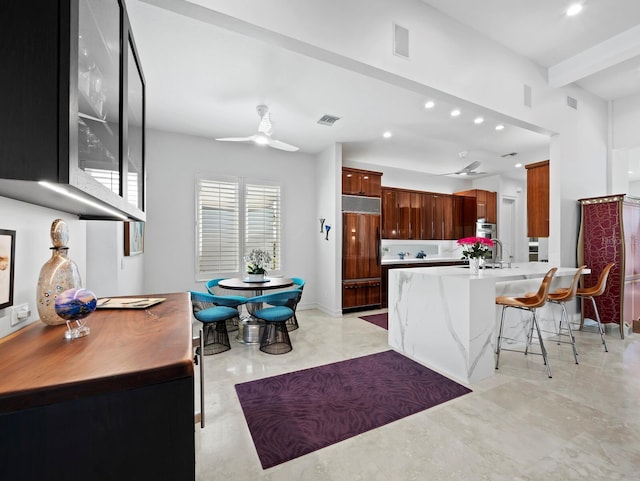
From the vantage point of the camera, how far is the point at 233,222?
531cm

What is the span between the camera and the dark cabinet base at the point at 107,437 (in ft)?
2.20

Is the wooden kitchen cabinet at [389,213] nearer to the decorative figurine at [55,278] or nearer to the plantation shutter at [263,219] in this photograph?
the plantation shutter at [263,219]

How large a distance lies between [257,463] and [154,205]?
4209 mm

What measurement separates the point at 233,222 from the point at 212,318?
2.22 metres

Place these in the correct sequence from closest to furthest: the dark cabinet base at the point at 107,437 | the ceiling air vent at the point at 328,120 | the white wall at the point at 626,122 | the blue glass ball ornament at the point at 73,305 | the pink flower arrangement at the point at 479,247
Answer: the dark cabinet base at the point at 107,437, the blue glass ball ornament at the point at 73,305, the pink flower arrangement at the point at 479,247, the ceiling air vent at the point at 328,120, the white wall at the point at 626,122

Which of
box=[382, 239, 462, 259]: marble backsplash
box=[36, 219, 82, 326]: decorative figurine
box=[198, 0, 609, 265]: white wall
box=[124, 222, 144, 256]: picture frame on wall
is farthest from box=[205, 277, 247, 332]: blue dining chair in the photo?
box=[382, 239, 462, 259]: marble backsplash

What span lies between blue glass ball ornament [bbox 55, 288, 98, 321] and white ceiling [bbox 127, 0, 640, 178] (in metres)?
1.74

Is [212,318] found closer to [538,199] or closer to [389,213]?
[389,213]

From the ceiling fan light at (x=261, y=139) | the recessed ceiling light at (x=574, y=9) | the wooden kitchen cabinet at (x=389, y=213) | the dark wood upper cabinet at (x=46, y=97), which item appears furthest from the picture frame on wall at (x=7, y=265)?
the wooden kitchen cabinet at (x=389, y=213)

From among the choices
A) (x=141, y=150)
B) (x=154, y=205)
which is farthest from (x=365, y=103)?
(x=154, y=205)

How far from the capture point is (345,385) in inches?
108

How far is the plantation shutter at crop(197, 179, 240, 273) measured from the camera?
199 inches

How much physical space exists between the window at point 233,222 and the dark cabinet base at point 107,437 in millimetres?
4536

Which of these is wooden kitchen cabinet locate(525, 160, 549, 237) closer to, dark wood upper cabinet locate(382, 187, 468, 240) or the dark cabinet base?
dark wood upper cabinet locate(382, 187, 468, 240)
